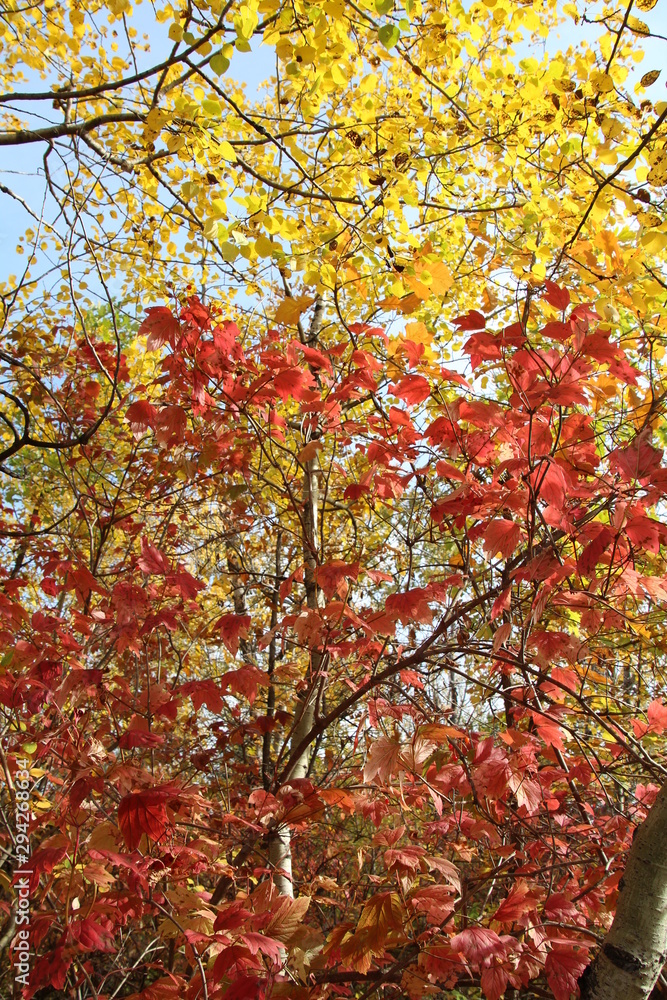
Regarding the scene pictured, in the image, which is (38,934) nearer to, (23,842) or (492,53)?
(23,842)

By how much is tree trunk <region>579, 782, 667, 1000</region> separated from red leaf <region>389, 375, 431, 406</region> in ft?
4.22

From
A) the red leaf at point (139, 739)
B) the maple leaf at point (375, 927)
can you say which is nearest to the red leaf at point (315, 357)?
the red leaf at point (139, 739)

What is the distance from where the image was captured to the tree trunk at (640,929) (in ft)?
4.19

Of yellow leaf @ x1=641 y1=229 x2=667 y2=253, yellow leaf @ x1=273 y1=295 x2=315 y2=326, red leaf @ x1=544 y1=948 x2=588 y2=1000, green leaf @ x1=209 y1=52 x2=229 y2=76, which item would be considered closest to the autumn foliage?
red leaf @ x1=544 y1=948 x2=588 y2=1000

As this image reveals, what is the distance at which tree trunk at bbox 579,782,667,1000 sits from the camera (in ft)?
4.19

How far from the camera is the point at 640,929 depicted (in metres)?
1.29

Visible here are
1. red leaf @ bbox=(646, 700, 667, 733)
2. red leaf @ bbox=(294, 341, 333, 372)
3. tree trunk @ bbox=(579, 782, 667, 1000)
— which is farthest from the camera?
red leaf @ bbox=(294, 341, 333, 372)

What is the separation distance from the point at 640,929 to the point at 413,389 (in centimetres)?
151

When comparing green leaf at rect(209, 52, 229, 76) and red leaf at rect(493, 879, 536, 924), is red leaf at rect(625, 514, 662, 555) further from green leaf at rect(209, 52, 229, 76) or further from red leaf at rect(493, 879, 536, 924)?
green leaf at rect(209, 52, 229, 76)

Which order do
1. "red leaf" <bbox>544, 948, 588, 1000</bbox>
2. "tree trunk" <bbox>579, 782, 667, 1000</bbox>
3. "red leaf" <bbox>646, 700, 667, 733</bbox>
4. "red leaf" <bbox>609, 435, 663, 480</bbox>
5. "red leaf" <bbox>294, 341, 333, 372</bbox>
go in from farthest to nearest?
"red leaf" <bbox>294, 341, 333, 372</bbox>
"red leaf" <bbox>646, 700, 667, 733</bbox>
"red leaf" <bbox>544, 948, 588, 1000</bbox>
"red leaf" <bbox>609, 435, 663, 480</bbox>
"tree trunk" <bbox>579, 782, 667, 1000</bbox>

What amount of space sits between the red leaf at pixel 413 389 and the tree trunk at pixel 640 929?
129 centimetres

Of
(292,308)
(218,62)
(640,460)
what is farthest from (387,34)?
(640,460)

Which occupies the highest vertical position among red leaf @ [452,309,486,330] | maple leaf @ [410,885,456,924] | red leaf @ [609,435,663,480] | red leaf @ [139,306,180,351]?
red leaf @ [139,306,180,351]

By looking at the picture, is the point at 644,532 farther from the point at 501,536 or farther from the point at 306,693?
the point at 306,693
